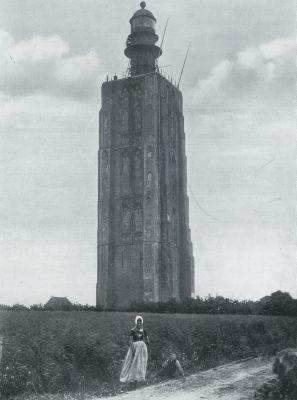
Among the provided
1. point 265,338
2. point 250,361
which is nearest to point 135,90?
point 265,338

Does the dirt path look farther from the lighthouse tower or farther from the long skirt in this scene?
the lighthouse tower

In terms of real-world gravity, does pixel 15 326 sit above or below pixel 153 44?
below

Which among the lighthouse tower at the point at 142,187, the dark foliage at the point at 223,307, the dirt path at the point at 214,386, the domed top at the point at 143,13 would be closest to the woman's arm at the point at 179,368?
the dirt path at the point at 214,386

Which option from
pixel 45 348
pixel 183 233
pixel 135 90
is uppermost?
pixel 135 90

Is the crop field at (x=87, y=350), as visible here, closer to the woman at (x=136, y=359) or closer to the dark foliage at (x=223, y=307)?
the woman at (x=136, y=359)

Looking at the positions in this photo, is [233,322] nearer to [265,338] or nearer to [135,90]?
[265,338]

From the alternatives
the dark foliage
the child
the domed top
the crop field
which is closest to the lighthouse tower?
the domed top

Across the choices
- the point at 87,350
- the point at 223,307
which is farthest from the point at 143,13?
the point at 87,350

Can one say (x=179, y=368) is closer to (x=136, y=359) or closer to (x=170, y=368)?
(x=170, y=368)
